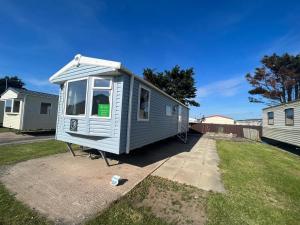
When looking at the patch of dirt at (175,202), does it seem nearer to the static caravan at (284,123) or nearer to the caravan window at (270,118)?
the static caravan at (284,123)

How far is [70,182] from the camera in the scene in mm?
4195

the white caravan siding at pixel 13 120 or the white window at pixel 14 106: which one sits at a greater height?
the white window at pixel 14 106

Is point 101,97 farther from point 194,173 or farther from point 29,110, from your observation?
point 29,110

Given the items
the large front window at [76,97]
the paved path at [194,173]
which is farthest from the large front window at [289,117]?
the large front window at [76,97]

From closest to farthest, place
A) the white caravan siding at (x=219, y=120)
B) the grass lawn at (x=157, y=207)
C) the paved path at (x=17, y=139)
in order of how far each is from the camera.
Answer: the grass lawn at (x=157, y=207) < the paved path at (x=17, y=139) < the white caravan siding at (x=219, y=120)

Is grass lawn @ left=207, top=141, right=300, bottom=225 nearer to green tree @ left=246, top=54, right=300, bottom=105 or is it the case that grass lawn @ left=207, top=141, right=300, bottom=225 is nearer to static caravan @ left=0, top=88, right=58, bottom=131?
static caravan @ left=0, top=88, right=58, bottom=131

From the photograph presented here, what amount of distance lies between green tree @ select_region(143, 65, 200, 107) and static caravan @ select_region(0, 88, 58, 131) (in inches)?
660

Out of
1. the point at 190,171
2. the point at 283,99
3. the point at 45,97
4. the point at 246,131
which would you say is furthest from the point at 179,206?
the point at 283,99

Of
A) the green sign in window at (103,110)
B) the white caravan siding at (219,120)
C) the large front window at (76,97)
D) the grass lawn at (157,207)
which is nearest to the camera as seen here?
the grass lawn at (157,207)

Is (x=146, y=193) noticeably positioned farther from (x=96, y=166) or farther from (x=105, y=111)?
(x=105, y=111)

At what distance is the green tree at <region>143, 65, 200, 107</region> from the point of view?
1073 inches

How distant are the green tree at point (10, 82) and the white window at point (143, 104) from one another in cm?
4812

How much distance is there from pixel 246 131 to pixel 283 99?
7749 mm

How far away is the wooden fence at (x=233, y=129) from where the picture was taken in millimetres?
18722
